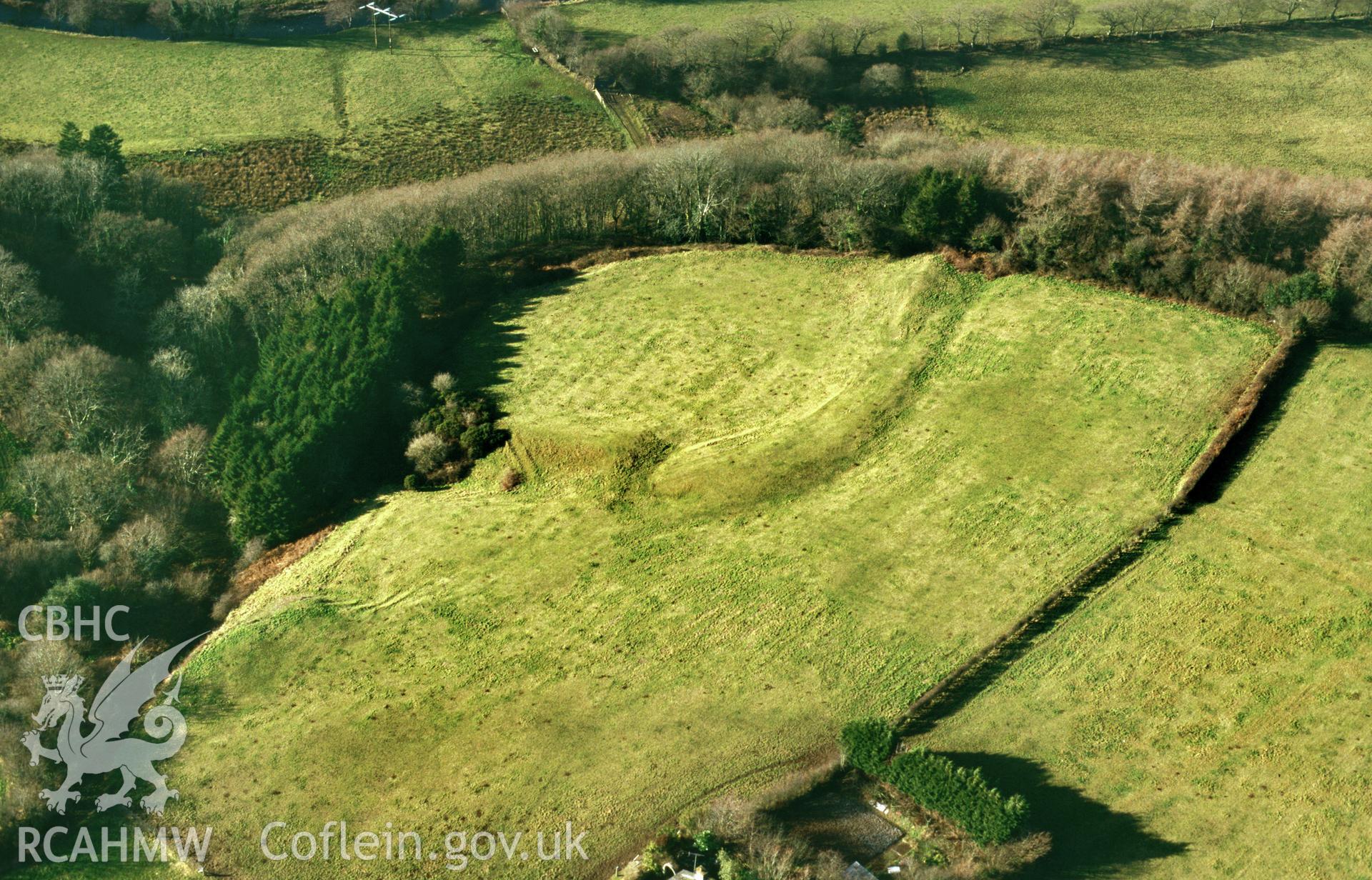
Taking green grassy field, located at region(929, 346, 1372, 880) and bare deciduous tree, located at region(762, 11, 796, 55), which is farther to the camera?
bare deciduous tree, located at region(762, 11, 796, 55)

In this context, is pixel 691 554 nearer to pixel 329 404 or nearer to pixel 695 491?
pixel 695 491

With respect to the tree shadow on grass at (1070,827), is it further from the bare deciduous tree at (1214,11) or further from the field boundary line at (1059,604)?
the bare deciduous tree at (1214,11)

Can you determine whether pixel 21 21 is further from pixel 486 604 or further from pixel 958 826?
pixel 958 826

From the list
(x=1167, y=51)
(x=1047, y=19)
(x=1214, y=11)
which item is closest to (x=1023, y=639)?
(x=1167, y=51)

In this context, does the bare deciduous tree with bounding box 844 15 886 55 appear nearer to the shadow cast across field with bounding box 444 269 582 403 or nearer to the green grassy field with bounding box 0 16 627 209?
the green grassy field with bounding box 0 16 627 209

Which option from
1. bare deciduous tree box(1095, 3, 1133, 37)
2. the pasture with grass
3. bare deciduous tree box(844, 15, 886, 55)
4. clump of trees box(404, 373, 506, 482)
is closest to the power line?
the pasture with grass

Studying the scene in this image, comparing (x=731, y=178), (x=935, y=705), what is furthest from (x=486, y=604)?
(x=731, y=178)
